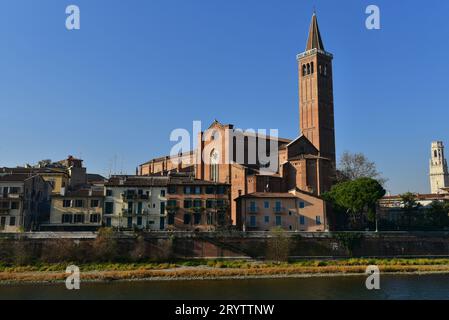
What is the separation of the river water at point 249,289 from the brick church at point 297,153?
20558 mm

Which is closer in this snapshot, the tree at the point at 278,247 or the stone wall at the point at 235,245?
the stone wall at the point at 235,245

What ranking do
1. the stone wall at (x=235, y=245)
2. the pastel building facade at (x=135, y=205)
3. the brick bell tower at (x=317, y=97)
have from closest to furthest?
the stone wall at (x=235, y=245) < the pastel building facade at (x=135, y=205) < the brick bell tower at (x=317, y=97)

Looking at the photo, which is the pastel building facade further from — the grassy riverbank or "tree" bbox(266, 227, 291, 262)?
"tree" bbox(266, 227, 291, 262)

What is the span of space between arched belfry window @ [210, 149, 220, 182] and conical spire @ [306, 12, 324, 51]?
1342 inches

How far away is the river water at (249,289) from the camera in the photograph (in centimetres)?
3762

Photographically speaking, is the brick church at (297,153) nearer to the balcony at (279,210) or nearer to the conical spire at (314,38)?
the conical spire at (314,38)

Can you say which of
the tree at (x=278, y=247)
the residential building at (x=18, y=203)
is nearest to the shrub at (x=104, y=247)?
the residential building at (x=18, y=203)

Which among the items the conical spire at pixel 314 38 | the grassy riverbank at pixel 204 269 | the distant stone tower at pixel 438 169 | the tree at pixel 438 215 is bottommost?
the grassy riverbank at pixel 204 269

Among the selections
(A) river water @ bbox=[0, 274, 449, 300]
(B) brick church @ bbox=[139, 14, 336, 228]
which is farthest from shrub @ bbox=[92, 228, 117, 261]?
(B) brick church @ bbox=[139, 14, 336, 228]

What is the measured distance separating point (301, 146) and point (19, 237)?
51.4m

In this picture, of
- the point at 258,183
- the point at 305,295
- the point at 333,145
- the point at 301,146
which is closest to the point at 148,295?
the point at 305,295

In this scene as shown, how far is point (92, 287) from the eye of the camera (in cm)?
4244

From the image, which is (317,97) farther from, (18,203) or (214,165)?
(18,203)
